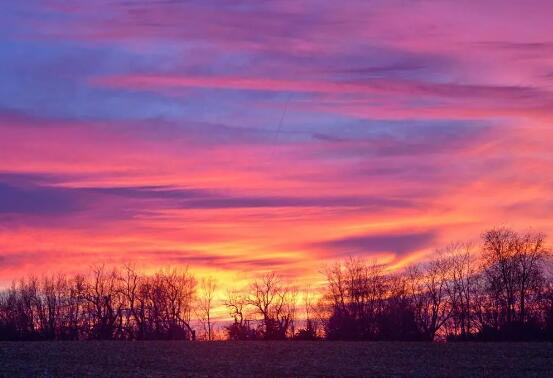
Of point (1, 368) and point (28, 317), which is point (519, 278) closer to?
point (28, 317)

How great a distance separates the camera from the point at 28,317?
8925 cm

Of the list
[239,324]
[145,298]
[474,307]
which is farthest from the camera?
[145,298]

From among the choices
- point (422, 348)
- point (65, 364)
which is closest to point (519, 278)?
point (422, 348)

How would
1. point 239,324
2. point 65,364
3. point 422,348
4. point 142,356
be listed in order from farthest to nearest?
point 239,324
point 422,348
point 142,356
point 65,364

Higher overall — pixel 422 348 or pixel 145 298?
pixel 145 298

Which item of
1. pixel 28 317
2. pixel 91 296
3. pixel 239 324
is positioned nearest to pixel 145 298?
pixel 91 296

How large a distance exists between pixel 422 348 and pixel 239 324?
82.6ft

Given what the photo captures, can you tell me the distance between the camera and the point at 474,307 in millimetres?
86688

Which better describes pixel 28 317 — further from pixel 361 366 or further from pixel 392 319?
pixel 361 366

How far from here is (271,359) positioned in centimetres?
4781

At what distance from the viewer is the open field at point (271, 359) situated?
138 feet

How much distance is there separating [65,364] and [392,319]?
137 feet

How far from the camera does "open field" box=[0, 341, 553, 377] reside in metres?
42.0

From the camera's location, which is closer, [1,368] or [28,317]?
[1,368]
